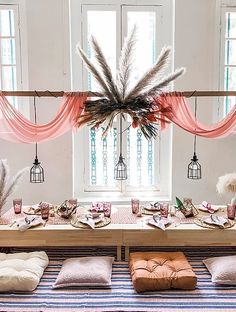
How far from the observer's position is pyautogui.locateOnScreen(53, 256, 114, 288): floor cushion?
2.37 meters

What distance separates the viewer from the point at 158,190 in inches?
173

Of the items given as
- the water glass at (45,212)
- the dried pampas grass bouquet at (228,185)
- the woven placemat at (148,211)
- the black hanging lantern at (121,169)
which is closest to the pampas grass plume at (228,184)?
the dried pampas grass bouquet at (228,185)

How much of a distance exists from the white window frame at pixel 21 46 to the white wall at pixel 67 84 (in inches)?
2.6

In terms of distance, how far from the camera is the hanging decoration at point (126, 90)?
250 cm

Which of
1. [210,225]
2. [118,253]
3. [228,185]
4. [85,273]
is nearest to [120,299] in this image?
[85,273]

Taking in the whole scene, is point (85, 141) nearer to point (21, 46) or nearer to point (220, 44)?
point (21, 46)

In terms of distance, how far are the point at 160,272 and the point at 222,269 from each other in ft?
1.52

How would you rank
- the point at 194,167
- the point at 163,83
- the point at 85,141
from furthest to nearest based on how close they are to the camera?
1. the point at 85,141
2. the point at 194,167
3. the point at 163,83

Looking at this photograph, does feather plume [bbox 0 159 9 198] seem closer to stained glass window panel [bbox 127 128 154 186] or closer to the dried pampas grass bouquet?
stained glass window panel [bbox 127 128 154 186]

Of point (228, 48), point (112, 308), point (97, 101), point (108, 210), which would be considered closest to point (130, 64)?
point (97, 101)

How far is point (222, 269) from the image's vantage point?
245cm

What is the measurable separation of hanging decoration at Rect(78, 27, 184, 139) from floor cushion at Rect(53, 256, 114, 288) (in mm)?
1039

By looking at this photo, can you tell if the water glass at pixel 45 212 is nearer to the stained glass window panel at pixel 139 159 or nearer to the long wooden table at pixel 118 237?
the long wooden table at pixel 118 237

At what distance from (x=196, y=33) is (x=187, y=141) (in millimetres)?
1270
